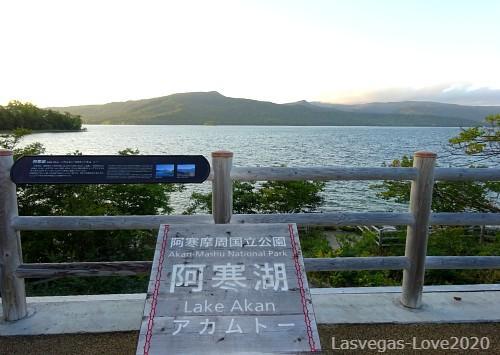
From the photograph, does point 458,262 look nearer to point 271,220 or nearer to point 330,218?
point 330,218

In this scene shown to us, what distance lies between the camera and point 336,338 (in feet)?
10.6

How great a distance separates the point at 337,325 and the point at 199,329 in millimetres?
1864

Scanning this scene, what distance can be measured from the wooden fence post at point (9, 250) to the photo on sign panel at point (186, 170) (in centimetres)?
141

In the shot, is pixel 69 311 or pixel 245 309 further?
pixel 69 311

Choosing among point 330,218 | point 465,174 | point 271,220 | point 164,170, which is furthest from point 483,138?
point 164,170

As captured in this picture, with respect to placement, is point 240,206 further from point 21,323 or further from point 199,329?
point 199,329

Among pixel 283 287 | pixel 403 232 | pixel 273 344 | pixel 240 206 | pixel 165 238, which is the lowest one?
pixel 403 232

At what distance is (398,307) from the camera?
372cm

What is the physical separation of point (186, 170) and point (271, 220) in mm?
877

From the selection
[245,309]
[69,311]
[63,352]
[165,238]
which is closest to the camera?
[245,309]

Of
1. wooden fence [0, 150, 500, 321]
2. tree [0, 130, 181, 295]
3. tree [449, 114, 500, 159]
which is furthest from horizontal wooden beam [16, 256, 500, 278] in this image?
tree [449, 114, 500, 159]

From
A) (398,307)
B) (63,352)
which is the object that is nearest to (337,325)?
(398,307)

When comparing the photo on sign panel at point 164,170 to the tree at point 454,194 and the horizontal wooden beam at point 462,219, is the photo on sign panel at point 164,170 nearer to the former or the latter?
the horizontal wooden beam at point 462,219

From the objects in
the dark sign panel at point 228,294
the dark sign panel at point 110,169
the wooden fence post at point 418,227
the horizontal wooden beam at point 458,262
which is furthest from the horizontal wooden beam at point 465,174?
the dark sign panel at point 110,169
